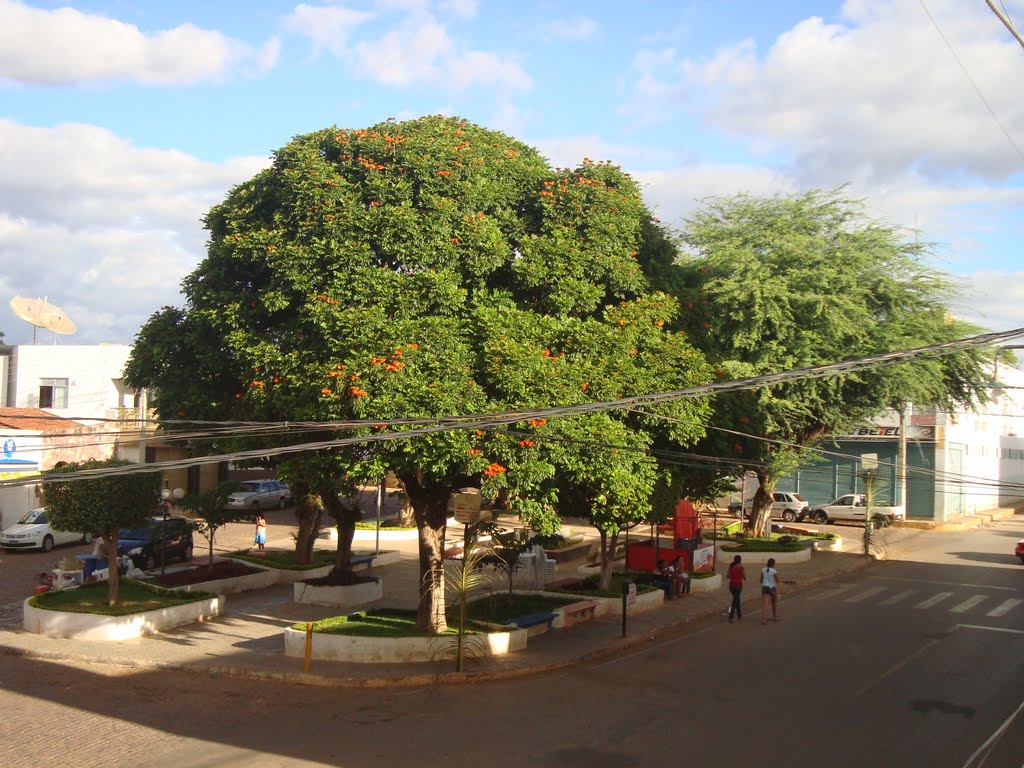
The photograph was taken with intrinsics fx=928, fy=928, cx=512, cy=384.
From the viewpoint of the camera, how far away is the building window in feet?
143

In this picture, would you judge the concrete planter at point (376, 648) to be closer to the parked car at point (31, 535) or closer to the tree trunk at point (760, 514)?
the parked car at point (31, 535)

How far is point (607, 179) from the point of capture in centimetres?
1661

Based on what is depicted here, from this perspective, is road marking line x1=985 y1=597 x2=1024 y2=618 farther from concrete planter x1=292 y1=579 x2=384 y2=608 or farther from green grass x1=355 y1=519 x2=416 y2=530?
green grass x1=355 y1=519 x2=416 y2=530

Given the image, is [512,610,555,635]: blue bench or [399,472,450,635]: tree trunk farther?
[512,610,555,635]: blue bench

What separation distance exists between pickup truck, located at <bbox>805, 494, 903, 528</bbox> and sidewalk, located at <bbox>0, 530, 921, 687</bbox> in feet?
66.2

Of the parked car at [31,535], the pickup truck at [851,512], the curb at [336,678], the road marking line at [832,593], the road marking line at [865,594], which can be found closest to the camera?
the curb at [336,678]

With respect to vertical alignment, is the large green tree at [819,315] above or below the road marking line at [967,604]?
above

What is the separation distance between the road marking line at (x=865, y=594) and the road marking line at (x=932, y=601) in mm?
1398

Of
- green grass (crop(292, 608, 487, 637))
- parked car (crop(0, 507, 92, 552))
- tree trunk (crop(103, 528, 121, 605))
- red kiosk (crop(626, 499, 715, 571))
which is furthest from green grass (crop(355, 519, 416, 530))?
green grass (crop(292, 608, 487, 637))

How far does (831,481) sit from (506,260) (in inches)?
1430

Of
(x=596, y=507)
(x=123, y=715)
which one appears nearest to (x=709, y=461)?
(x=596, y=507)

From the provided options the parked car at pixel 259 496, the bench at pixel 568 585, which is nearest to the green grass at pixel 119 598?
the bench at pixel 568 585

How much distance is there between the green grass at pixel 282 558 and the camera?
83.7ft

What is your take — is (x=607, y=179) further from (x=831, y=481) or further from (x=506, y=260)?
(x=831, y=481)
